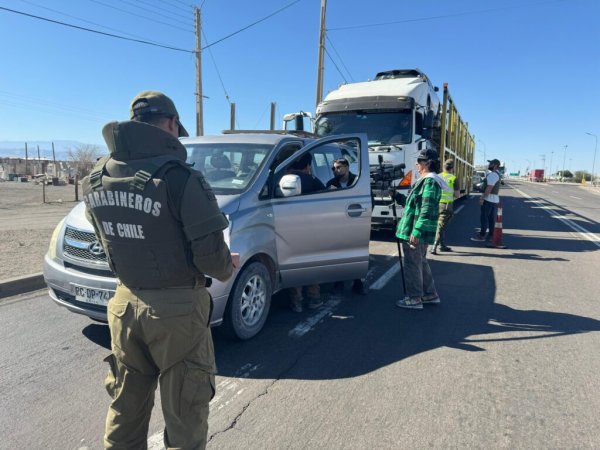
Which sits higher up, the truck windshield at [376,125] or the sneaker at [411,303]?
the truck windshield at [376,125]

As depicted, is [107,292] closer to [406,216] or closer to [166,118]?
[166,118]

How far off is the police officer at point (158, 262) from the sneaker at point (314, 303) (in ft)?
10.4

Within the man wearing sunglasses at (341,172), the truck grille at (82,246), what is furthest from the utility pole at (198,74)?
the truck grille at (82,246)

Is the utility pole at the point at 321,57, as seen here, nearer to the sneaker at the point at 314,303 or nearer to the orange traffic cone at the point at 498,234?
the orange traffic cone at the point at 498,234

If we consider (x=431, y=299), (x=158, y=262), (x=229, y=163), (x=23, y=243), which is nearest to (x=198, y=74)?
(x=23, y=243)

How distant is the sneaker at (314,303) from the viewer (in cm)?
510

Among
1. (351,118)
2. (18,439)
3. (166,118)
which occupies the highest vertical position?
(351,118)

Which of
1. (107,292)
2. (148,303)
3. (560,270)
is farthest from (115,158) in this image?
(560,270)

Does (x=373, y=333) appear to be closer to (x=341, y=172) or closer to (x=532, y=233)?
(x=341, y=172)

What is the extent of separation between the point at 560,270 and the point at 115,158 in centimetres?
787

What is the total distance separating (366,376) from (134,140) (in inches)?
102

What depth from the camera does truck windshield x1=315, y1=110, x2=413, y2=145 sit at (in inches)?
373

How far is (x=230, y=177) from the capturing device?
4.34m

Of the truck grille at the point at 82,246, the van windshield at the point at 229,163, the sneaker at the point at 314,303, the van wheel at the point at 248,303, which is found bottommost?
the sneaker at the point at 314,303
